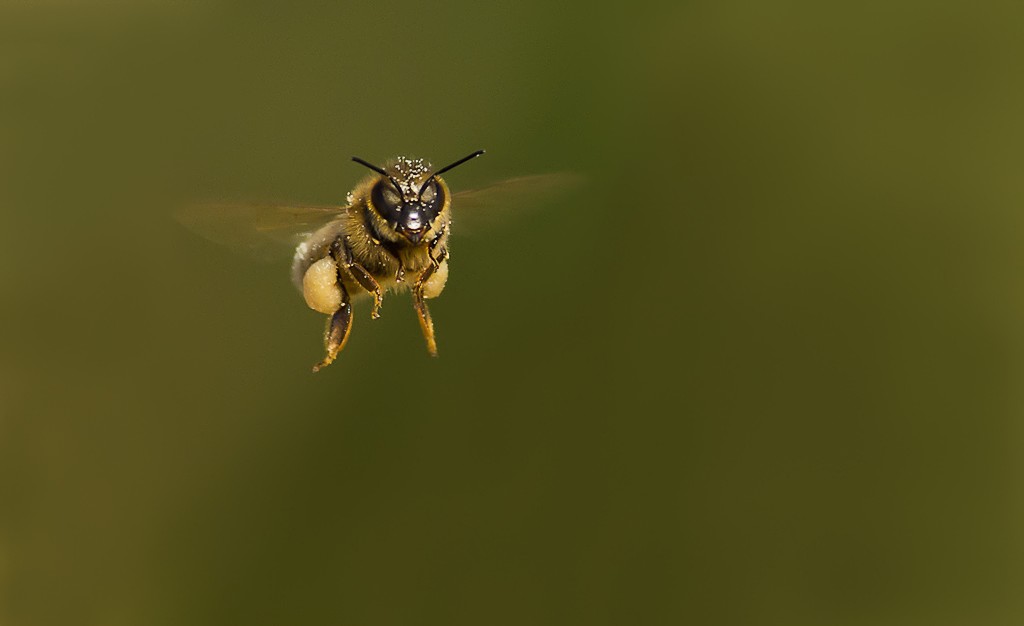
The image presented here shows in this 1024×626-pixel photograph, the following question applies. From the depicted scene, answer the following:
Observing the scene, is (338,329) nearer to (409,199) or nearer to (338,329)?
(338,329)

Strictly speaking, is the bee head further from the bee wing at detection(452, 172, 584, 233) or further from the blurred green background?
the blurred green background

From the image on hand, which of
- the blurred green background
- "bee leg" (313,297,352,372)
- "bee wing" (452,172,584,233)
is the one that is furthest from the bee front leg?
the blurred green background

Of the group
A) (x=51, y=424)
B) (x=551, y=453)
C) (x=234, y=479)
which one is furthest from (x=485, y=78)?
(x=51, y=424)

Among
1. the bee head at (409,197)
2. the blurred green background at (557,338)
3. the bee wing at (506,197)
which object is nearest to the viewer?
the bee head at (409,197)

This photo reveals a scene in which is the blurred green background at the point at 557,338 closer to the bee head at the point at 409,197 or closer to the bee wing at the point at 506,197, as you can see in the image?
the bee wing at the point at 506,197

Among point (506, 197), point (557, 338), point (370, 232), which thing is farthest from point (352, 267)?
point (557, 338)

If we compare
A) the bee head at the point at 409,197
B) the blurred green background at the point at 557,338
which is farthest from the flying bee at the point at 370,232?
the blurred green background at the point at 557,338

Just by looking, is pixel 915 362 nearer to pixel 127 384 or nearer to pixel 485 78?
pixel 485 78

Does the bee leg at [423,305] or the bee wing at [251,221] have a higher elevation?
the bee wing at [251,221]
